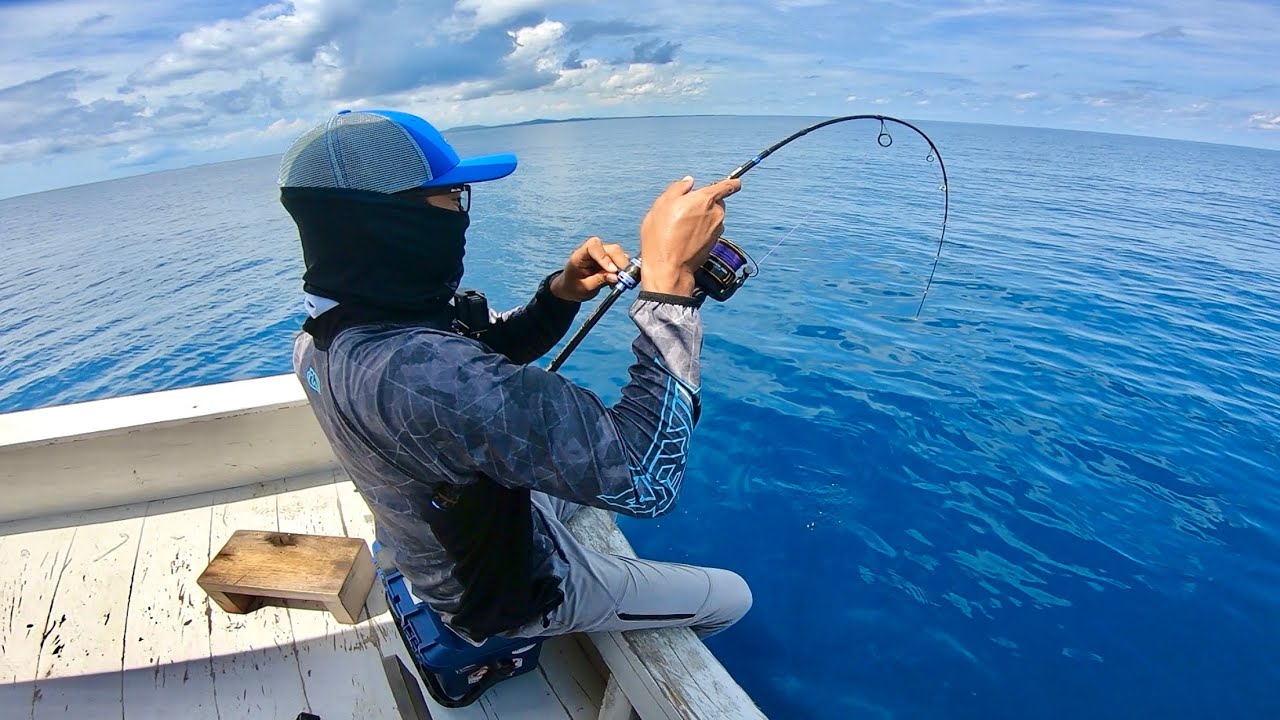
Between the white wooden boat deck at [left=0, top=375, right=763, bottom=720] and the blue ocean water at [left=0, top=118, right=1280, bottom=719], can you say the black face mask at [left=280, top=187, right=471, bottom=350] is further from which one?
the blue ocean water at [left=0, top=118, right=1280, bottom=719]

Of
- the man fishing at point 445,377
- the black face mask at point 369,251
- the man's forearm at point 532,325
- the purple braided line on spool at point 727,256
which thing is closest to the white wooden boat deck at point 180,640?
the man fishing at point 445,377

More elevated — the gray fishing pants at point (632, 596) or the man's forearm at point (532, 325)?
the man's forearm at point (532, 325)

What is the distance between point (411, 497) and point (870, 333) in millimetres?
7744

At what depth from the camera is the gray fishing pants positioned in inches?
81.4

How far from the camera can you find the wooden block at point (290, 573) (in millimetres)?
2730

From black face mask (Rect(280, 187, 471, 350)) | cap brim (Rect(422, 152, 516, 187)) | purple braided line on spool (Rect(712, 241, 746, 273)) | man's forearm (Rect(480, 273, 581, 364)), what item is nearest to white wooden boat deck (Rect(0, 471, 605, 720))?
man's forearm (Rect(480, 273, 581, 364))

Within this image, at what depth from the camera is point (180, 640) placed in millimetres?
2754

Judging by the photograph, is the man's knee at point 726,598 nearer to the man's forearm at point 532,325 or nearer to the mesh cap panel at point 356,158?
the man's forearm at point 532,325

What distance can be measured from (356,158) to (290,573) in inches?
86.6

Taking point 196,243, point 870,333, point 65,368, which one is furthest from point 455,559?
point 196,243

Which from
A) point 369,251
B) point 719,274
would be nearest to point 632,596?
point 719,274

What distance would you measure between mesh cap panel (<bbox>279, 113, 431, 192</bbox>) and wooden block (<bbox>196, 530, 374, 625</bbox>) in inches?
78.5

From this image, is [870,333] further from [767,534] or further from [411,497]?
[411,497]

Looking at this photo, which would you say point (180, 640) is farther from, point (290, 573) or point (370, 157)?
point (370, 157)
